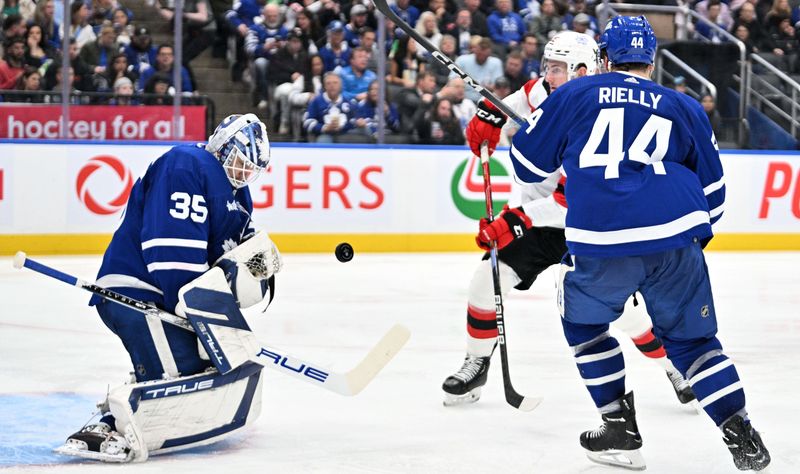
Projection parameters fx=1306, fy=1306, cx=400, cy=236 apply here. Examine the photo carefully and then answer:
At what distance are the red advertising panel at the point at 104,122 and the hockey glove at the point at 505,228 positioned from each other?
4573 millimetres

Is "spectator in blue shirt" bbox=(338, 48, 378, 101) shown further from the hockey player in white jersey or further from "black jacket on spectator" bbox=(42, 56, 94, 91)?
the hockey player in white jersey

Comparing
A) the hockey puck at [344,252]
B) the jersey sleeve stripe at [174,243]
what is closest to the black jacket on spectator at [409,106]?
the hockey puck at [344,252]

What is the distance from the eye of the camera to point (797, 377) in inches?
172

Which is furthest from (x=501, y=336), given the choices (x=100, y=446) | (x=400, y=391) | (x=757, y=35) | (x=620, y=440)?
(x=757, y=35)

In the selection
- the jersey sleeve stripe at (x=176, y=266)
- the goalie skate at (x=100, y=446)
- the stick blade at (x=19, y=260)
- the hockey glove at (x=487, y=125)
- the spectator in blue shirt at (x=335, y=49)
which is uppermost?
the hockey glove at (x=487, y=125)

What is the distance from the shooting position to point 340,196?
28.1 feet

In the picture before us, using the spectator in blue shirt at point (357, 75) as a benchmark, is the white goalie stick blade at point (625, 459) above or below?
above

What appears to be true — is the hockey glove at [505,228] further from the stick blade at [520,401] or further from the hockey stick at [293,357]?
the hockey stick at [293,357]

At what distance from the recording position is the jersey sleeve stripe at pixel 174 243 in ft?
9.90

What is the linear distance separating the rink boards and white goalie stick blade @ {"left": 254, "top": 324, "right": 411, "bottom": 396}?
4974 mm

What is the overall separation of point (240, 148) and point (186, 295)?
1.36 ft

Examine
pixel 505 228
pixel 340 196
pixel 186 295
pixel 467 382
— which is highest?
pixel 186 295

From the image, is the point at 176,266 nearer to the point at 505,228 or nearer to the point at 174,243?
the point at 174,243

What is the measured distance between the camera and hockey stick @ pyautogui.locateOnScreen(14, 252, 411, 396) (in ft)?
10.1
